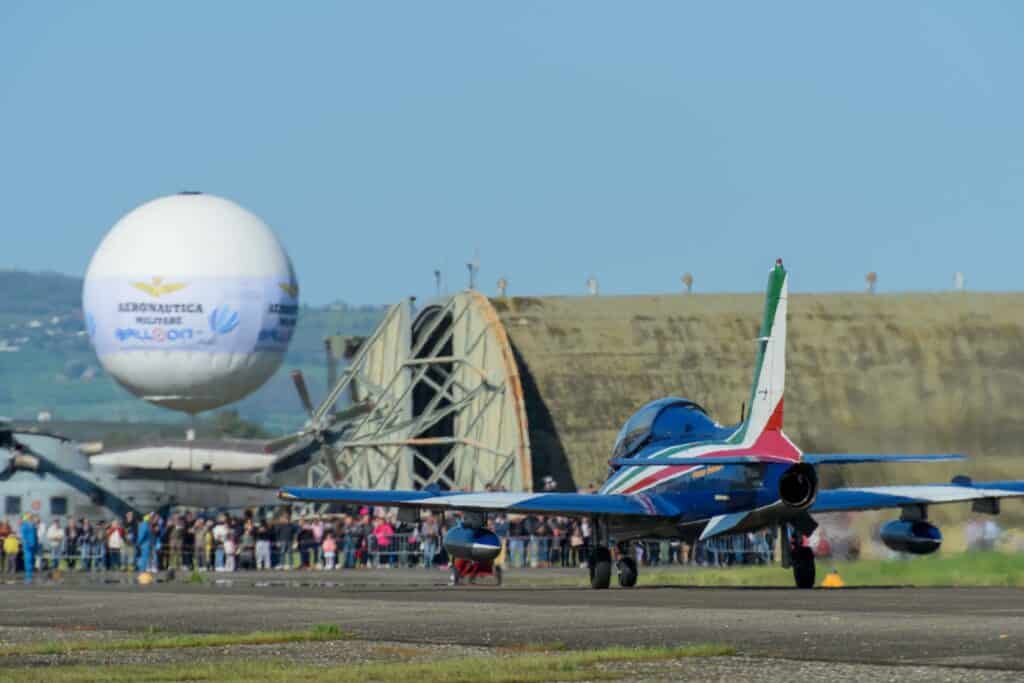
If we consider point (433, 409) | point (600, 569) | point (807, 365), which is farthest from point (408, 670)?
point (433, 409)

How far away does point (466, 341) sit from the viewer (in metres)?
61.4

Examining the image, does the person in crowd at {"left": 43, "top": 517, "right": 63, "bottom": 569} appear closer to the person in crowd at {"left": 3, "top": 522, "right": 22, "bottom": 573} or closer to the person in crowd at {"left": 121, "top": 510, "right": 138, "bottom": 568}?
the person in crowd at {"left": 3, "top": 522, "right": 22, "bottom": 573}

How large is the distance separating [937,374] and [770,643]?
1500 inches

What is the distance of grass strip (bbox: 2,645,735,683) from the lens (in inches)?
614

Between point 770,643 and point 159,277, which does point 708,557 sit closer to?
point 159,277

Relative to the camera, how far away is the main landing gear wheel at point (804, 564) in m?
32.3

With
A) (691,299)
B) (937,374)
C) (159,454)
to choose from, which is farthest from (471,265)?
(159,454)

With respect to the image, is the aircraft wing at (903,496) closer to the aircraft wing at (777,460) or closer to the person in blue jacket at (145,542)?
the aircraft wing at (777,460)

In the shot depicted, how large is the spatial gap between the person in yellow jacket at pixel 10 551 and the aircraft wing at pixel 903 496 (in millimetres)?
24895

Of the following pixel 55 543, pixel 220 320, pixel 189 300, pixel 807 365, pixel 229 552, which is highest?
pixel 189 300

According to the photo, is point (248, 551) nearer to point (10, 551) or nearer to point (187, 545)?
point (187, 545)

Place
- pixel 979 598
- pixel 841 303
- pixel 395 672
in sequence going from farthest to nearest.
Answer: pixel 841 303 → pixel 979 598 → pixel 395 672

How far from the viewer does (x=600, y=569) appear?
3384 cm

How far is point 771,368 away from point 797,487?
1921mm
